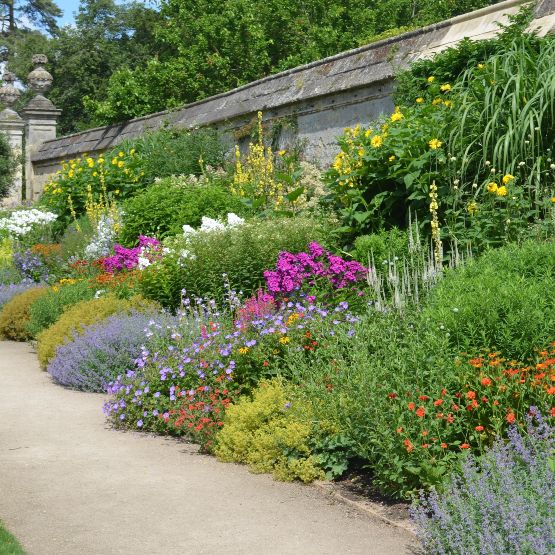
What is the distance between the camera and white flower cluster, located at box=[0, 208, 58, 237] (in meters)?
14.0

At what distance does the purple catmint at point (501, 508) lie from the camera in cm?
321

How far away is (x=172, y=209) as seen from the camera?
10672 millimetres

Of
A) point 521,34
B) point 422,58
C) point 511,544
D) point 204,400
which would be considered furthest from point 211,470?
point 422,58

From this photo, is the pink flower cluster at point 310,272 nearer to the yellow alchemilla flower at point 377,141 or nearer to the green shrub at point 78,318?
the yellow alchemilla flower at point 377,141

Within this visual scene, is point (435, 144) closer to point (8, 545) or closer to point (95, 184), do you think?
point (8, 545)

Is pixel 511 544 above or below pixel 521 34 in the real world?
below

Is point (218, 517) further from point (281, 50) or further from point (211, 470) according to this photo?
point (281, 50)

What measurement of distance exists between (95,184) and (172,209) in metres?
3.55

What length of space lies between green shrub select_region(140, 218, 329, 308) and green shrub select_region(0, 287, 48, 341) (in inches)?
84.6

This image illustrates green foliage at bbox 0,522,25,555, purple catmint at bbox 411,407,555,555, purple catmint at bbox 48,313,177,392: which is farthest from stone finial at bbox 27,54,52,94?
purple catmint at bbox 411,407,555,555

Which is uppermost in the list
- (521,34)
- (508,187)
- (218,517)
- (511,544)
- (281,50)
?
(281,50)

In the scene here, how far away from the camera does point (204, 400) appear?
19.2ft

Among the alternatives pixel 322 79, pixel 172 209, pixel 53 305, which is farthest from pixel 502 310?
pixel 322 79

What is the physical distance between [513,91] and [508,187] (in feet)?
3.41
